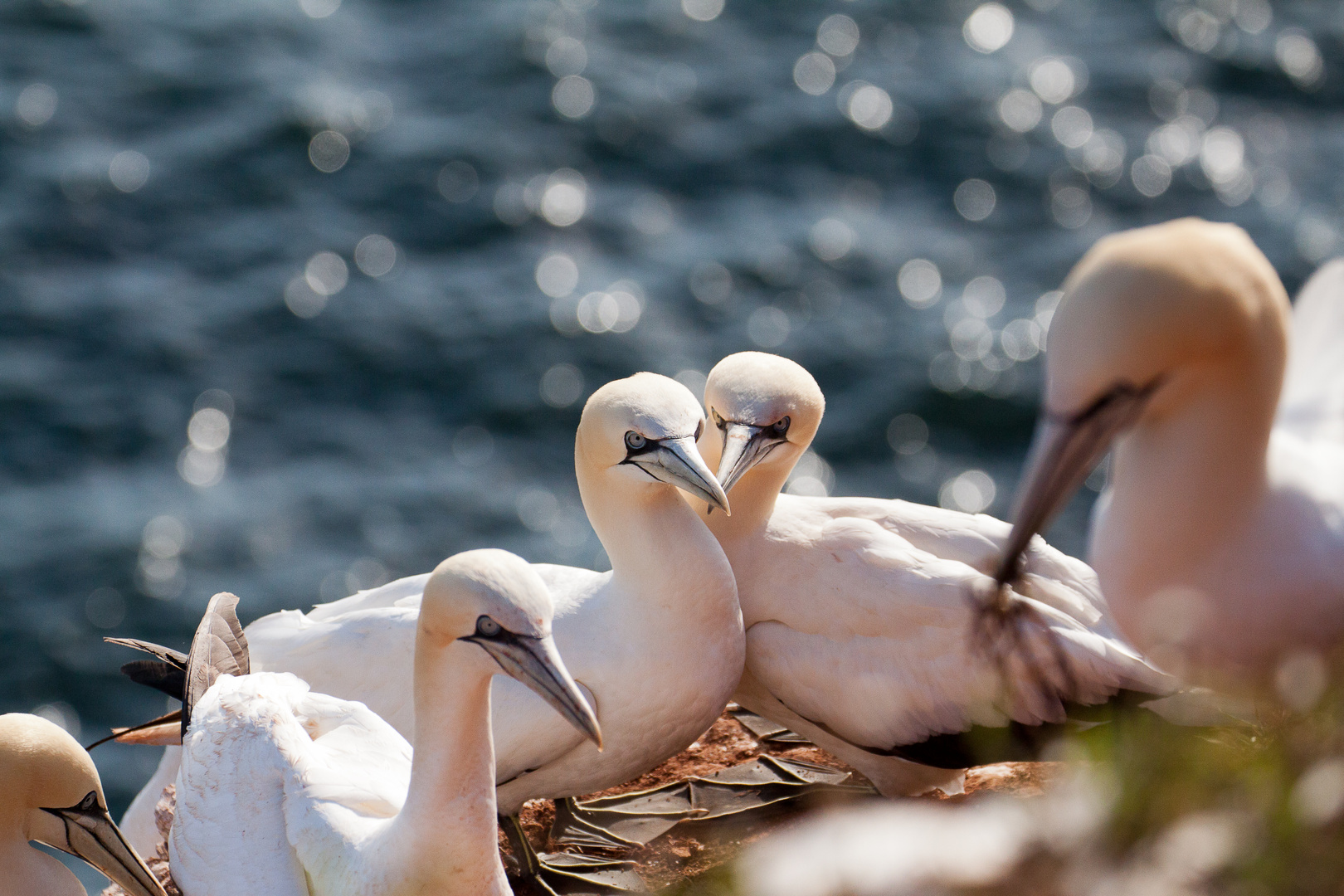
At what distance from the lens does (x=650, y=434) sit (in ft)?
15.5

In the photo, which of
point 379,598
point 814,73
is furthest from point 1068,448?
→ point 814,73

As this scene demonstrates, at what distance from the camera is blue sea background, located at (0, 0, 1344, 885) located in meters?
12.6

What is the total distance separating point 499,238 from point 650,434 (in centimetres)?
1050

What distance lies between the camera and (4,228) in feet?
46.5

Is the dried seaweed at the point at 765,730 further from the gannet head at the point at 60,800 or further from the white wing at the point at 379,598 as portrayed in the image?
the gannet head at the point at 60,800

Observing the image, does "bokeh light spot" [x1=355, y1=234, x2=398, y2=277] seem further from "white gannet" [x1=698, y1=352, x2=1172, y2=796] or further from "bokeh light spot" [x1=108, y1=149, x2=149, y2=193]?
"white gannet" [x1=698, y1=352, x2=1172, y2=796]

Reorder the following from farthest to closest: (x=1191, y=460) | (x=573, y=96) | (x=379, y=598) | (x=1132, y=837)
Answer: (x=573, y=96) < (x=379, y=598) < (x=1191, y=460) < (x=1132, y=837)

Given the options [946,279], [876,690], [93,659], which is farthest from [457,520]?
[876,690]

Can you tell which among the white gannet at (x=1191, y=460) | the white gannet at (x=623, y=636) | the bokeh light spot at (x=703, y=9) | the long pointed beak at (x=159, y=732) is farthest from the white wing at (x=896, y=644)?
the bokeh light spot at (x=703, y=9)

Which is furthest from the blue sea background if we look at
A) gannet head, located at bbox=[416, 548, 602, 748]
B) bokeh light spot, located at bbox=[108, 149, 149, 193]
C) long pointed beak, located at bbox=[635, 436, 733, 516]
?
gannet head, located at bbox=[416, 548, 602, 748]

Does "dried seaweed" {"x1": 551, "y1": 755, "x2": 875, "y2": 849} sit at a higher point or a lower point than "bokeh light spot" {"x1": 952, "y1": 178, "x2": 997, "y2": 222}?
lower

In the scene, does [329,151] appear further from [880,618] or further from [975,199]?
[880,618]

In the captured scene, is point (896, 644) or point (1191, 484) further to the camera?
point (896, 644)

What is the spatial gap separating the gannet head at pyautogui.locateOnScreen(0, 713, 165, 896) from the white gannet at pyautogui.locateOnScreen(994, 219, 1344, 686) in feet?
10.6
